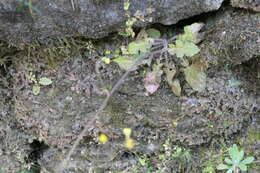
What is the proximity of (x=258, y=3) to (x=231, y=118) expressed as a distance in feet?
2.71

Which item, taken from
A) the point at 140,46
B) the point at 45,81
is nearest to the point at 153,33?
the point at 140,46

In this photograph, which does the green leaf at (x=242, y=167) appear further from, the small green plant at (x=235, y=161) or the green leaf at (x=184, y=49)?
the green leaf at (x=184, y=49)

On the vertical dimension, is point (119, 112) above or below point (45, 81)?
below

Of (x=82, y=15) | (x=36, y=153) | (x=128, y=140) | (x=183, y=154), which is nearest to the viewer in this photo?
(x=128, y=140)

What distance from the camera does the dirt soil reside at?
87.7 inches

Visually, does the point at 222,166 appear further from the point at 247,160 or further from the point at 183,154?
the point at 183,154

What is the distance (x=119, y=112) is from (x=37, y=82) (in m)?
0.63

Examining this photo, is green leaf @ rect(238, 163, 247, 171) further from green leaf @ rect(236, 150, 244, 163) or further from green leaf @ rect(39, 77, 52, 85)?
green leaf @ rect(39, 77, 52, 85)

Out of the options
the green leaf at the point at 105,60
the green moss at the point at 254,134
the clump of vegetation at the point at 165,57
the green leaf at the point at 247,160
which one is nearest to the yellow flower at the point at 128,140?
the clump of vegetation at the point at 165,57

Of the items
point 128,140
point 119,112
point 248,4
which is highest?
point 248,4

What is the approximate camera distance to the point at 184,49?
203 centimetres

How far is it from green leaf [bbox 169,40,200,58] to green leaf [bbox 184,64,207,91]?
15 cm

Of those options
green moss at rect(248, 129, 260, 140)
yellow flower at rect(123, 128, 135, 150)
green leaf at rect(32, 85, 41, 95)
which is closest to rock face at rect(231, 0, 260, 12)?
green moss at rect(248, 129, 260, 140)

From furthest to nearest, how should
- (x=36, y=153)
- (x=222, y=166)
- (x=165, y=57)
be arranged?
(x=36, y=153)
(x=222, y=166)
(x=165, y=57)
